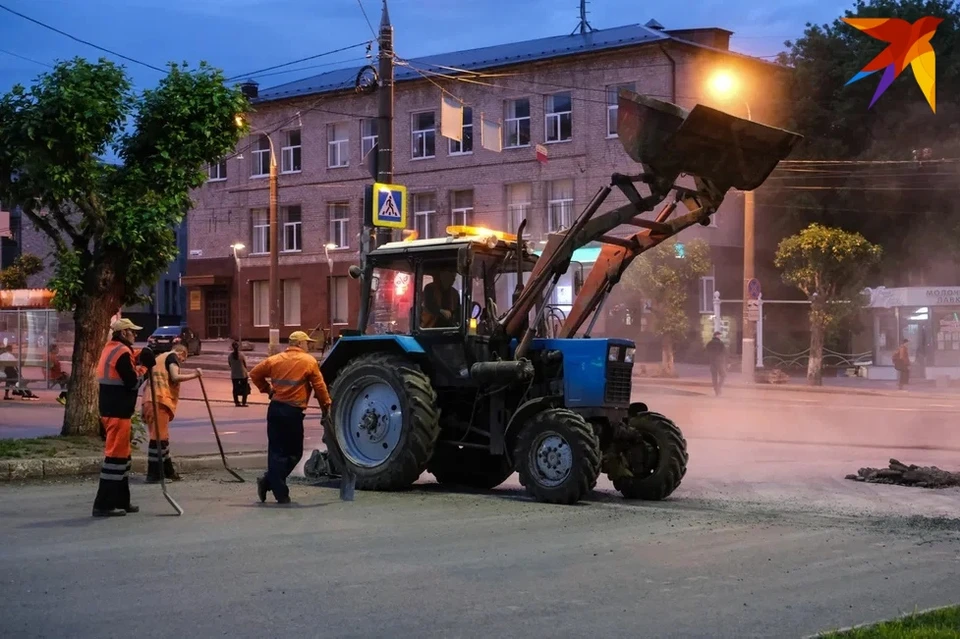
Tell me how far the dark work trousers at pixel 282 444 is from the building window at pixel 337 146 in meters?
39.7

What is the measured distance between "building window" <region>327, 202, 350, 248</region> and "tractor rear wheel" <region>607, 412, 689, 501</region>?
39344 mm

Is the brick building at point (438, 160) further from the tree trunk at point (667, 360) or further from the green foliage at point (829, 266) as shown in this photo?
the green foliage at point (829, 266)

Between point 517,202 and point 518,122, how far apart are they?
3031 mm

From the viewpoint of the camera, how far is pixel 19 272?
52531 mm

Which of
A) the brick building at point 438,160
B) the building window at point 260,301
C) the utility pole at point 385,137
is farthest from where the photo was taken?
the building window at point 260,301

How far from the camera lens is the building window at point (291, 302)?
53.0 m

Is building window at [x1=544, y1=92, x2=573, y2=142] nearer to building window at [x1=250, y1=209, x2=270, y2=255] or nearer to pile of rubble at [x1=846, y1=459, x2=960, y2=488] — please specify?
building window at [x1=250, y1=209, x2=270, y2=255]

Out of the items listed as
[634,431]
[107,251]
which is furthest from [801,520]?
[107,251]

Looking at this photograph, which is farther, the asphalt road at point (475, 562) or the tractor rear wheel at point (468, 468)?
the tractor rear wheel at point (468, 468)

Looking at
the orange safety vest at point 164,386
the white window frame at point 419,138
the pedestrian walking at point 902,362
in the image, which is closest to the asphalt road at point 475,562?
the orange safety vest at point 164,386

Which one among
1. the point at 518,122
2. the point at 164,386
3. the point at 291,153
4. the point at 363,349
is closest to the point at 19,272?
the point at 291,153

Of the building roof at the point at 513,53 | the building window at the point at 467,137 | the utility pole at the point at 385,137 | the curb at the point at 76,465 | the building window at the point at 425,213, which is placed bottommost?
the curb at the point at 76,465

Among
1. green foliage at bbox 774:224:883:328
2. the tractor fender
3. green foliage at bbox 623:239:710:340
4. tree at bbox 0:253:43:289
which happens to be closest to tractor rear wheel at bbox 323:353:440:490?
the tractor fender
